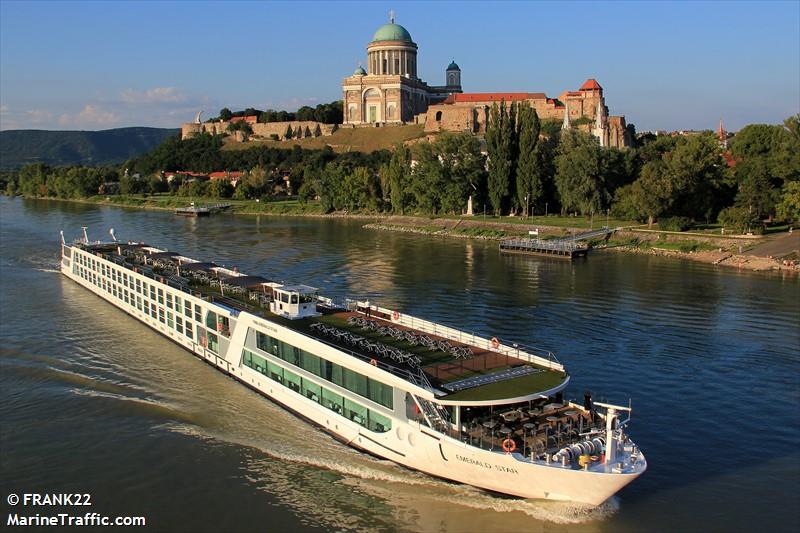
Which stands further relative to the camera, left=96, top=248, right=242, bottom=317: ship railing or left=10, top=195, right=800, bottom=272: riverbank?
left=10, top=195, right=800, bottom=272: riverbank

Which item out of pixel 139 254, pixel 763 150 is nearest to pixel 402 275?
pixel 139 254

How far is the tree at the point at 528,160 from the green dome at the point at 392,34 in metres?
75.6

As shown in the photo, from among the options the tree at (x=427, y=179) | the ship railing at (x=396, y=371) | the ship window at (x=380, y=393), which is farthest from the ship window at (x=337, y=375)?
the tree at (x=427, y=179)

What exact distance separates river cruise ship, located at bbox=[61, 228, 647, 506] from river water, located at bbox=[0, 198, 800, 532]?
2.01 ft

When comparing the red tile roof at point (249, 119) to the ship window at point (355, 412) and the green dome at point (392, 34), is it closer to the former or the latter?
the green dome at point (392, 34)

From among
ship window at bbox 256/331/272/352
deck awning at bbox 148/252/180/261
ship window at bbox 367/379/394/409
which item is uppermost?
deck awning at bbox 148/252/180/261

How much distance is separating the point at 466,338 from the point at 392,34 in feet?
413

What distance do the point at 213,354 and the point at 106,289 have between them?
13855 mm

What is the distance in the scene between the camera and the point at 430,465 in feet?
53.2

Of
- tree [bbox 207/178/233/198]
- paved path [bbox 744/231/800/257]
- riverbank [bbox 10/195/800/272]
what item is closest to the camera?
riverbank [bbox 10/195/800/272]

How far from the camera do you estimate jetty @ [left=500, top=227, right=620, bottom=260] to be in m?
52.8

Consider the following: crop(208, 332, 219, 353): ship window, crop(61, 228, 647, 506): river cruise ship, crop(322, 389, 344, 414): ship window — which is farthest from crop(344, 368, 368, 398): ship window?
crop(208, 332, 219, 353): ship window

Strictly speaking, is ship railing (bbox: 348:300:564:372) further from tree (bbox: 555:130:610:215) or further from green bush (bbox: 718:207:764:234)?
tree (bbox: 555:130:610:215)

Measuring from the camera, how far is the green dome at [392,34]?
5374 inches
